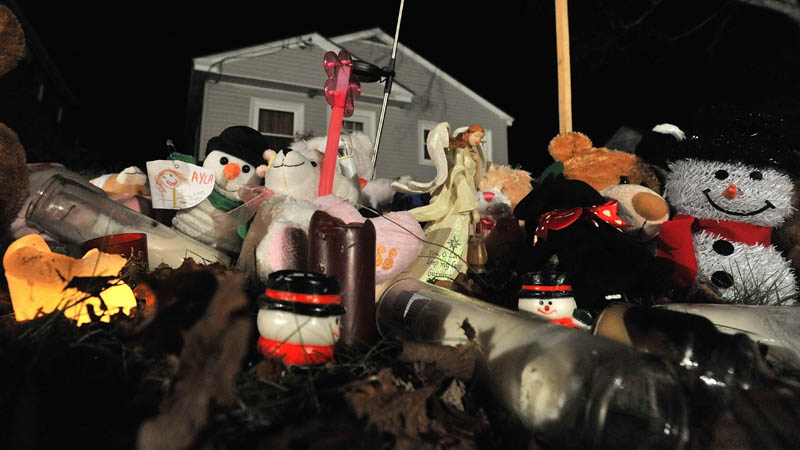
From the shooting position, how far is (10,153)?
5.03 ft

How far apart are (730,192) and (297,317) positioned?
2168 millimetres

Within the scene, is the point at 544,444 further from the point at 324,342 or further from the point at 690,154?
the point at 690,154

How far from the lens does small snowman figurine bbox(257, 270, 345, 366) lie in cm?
90

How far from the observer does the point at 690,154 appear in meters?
2.21

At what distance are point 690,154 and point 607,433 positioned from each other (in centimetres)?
195

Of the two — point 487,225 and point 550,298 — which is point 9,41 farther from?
point 487,225

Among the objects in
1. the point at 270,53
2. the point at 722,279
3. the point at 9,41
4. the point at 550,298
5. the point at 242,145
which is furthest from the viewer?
the point at 270,53

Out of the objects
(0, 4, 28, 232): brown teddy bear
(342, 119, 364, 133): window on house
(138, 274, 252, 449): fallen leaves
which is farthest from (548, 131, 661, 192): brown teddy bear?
(342, 119, 364, 133): window on house

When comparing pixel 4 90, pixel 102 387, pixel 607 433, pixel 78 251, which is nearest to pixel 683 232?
pixel 607 433

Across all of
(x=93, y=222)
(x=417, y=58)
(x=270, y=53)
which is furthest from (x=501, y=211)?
(x=417, y=58)

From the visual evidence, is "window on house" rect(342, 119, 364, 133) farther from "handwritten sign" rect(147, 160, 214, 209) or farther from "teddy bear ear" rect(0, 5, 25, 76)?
"teddy bear ear" rect(0, 5, 25, 76)

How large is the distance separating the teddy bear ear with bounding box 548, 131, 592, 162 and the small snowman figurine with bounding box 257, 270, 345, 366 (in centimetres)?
228

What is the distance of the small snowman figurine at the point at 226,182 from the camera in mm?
2094

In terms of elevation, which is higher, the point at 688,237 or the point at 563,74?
the point at 563,74
